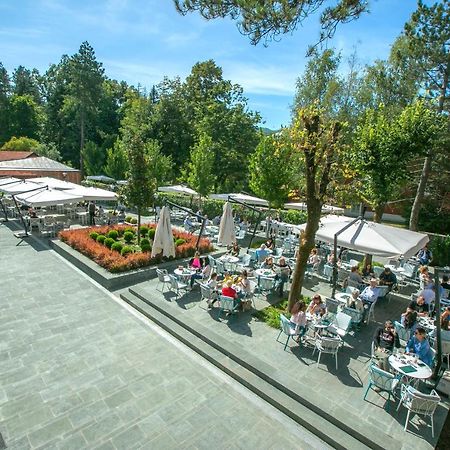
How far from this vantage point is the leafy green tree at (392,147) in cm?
1294

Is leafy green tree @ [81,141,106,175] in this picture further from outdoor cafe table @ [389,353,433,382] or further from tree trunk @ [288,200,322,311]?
outdoor cafe table @ [389,353,433,382]

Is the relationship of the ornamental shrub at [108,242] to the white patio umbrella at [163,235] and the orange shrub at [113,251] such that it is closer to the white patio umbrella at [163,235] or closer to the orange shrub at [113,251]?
the orange shrub at [113,251]

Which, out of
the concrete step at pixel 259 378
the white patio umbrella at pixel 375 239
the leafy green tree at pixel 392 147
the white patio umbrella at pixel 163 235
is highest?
the leafy green tree at pixel 392 147

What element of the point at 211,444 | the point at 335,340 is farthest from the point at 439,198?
the point at 211,444

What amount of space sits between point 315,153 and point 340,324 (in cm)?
490

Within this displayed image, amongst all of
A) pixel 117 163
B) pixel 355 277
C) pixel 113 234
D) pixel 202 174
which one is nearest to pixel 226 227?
pixel 355 277

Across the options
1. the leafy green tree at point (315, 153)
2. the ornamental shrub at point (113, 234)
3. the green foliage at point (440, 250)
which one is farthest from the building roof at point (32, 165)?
the green foliage at point (440, 250)

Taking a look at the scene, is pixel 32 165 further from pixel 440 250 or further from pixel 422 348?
pixel 422 348

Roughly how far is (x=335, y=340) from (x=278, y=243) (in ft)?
35.0

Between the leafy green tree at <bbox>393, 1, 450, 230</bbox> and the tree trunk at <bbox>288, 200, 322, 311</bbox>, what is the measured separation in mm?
9475

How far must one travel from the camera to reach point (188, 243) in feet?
51.6

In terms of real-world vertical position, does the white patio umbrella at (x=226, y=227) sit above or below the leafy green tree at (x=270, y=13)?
below

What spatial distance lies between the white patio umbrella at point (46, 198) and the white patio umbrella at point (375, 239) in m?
13.2

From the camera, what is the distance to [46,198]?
16.2m
